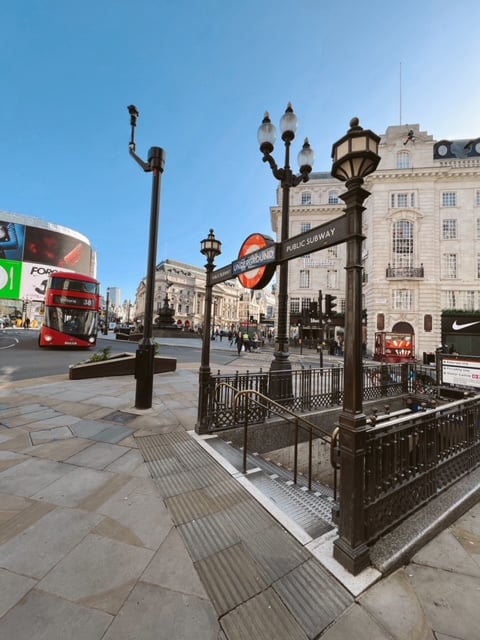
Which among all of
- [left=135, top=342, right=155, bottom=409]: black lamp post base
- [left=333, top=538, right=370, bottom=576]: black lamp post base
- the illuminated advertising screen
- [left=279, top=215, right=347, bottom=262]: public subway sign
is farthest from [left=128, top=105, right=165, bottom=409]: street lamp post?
the illuminated advertising screen

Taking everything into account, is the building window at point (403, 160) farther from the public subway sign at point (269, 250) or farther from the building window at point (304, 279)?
the public subway sign at point (269, 250)

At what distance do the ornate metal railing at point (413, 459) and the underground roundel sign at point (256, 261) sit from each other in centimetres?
257

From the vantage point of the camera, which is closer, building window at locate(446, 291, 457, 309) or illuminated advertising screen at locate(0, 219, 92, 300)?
building window at locate(446, 291, 457, 309)

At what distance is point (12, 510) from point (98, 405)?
392cm

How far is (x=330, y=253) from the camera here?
36.7 meters

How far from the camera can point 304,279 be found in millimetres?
37875

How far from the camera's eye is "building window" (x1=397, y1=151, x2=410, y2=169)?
3036 cm

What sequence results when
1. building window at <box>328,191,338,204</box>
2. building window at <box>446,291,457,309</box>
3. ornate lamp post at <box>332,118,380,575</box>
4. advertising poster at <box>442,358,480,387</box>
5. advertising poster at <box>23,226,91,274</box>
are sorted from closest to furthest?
ornate lamp post at <box>332,118,380,575</box>
advertising poster at <box>442,358,480,387</box>
building window at <box>446,291,457,309</box>
building window at <box>328,191,338,204</box>
advertising poster at <box>23,226,91,274</box>

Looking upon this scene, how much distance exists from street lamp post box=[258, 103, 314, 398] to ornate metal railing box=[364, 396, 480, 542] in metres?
→ 3.57

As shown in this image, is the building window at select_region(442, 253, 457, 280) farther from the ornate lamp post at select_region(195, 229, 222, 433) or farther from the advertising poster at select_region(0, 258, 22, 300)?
the advertising poster at select_region(0, 258, 22, 300)

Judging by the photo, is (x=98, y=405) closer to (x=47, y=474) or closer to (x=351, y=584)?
(x=47, y=474)

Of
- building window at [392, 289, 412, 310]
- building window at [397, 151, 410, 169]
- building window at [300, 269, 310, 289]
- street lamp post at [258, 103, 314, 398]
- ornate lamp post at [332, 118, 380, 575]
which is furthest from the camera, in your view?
building window at [300, 269, 310, 289]

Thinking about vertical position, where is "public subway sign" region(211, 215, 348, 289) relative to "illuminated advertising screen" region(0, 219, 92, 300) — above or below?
below

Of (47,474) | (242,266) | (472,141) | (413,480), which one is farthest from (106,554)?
(472,141)
